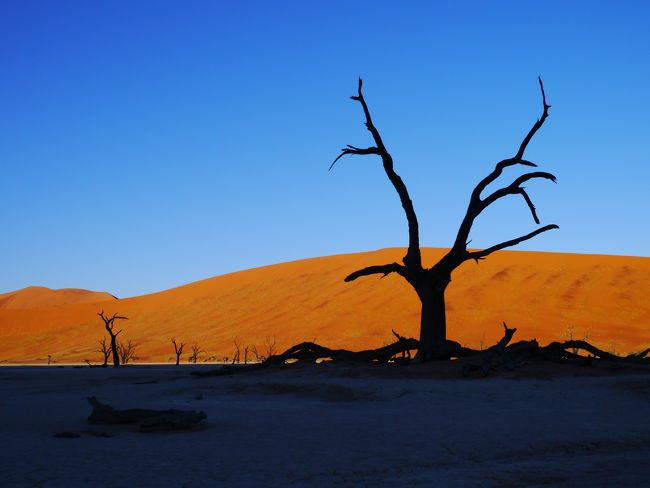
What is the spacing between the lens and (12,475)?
588 centimetres

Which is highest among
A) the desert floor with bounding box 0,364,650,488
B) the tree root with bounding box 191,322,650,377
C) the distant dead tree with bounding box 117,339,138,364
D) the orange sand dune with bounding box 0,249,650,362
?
the orange sand dune with bounding box 0,249,650,362

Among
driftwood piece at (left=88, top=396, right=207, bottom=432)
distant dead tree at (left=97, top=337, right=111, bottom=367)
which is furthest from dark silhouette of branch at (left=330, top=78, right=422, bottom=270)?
distant dead tree at (left=97, top=337, right=111, bottom=367)

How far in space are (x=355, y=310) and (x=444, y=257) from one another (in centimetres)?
3338

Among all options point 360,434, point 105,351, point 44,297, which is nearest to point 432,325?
point 360,434

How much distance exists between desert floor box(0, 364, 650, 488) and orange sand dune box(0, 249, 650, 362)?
24239 mm

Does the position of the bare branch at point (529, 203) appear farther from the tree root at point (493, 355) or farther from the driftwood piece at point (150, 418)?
the driftwood piece at point (150, 418)

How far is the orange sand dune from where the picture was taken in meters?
41.8

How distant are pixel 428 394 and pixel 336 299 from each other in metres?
41.6

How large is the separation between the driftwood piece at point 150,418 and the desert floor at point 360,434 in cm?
14

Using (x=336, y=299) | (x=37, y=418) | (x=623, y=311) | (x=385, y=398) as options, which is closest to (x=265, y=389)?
(x=385, y=398)

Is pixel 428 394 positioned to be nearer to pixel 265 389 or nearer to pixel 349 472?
pixel 265 389

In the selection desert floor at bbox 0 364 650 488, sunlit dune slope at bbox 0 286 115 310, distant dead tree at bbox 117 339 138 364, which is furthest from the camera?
sunlit dune slope at bbox 0 286 115 310

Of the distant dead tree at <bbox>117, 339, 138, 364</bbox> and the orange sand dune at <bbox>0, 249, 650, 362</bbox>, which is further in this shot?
the orange sand dune at <bbox>0, 249, 650, 362</bbox>

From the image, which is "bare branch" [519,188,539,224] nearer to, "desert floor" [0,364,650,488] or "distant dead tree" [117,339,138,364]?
"desert floor" [0,364,650,488]
